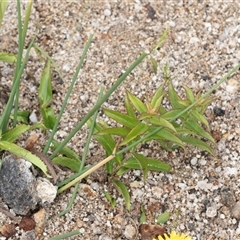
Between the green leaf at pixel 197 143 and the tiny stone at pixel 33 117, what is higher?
the green leaf at pixel 197 143

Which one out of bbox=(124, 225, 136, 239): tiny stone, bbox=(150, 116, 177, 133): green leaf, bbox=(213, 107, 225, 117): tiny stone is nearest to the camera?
bbox=(150, 116, 177, 133): green leaf

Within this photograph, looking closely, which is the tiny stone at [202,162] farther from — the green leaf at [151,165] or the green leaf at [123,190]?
the green leaf at [123,190]

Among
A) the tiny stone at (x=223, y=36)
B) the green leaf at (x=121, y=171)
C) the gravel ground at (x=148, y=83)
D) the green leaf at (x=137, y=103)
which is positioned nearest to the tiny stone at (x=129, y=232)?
the gravel ground at (x=148, y=83)

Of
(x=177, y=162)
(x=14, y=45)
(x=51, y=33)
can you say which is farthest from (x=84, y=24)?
(x=177, y=162)

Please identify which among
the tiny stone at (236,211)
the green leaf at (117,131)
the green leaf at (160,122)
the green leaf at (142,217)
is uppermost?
the green leaf at (160,122)

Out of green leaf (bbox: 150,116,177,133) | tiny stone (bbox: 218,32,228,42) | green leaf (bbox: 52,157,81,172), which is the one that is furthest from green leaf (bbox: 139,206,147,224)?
tiny stone (bbox: 218,32,228,42)

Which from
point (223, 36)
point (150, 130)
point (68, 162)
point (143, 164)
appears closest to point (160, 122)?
point (150, 130)

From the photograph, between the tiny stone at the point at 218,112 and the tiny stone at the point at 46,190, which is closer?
the tiny stone at the point at 46,190

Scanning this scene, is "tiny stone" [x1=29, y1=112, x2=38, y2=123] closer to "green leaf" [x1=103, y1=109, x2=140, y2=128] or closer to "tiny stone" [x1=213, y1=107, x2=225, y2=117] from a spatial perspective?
"green leaf" [x1=103, y1=109, x2=140, y2=128]

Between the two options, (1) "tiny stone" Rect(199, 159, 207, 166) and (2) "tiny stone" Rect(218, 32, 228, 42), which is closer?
(1) "tiny stone" Rect(199, 159, 207, 166)
